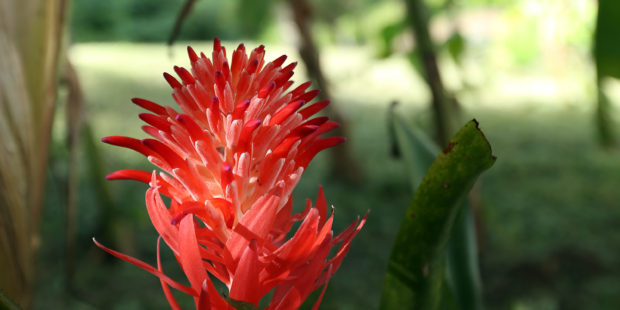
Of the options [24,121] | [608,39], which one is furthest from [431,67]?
[24,121]

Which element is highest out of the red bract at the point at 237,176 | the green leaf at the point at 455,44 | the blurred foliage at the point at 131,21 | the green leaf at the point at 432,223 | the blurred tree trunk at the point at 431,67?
the blurred foliage at the point at 131,21

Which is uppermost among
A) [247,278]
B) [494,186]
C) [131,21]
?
[131,21]

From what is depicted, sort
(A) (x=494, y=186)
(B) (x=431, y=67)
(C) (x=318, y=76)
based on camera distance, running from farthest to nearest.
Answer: (A) (x=494, y=186)
(C) (x=318, y=76)
(B) (x=431, y=67)

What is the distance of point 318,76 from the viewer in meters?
1.43

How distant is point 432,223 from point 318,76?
117 cm

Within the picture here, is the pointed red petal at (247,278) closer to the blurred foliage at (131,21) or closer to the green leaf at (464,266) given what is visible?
the green leaf at (464,266)

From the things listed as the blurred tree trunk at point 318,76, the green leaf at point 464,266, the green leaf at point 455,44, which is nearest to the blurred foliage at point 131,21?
the blurred tree trunk at point 318,76

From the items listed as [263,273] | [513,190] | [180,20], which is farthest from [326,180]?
[263,273]

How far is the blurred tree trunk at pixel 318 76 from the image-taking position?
147 centimetres

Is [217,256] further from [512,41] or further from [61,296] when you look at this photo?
[512,41]

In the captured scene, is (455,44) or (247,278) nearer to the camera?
(247,278)

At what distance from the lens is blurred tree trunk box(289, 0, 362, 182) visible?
4.82ft

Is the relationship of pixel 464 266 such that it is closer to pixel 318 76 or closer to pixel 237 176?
pixel 237 176

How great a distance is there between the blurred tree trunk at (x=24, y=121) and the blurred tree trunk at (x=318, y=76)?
0.90 meters
